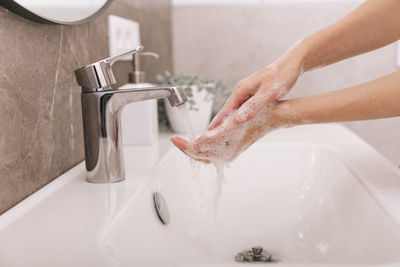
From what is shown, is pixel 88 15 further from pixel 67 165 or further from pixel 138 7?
pixel 138 7

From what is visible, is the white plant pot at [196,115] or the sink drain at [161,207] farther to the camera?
the white plant pot at [196,115]

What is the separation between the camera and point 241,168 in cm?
92

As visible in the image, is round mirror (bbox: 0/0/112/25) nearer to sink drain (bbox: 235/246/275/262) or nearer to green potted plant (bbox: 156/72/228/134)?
green potted plant (bbox: 156/72/228/134)

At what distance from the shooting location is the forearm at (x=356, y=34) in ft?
2.05

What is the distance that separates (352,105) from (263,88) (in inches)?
4.8

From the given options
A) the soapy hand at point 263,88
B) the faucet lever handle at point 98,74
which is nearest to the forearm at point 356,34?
the soapy hand at point 263,88

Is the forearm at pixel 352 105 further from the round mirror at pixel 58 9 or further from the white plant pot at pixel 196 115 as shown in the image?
the white plant pot at pixel 196 115

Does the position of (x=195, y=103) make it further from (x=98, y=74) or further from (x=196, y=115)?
(x=98, y=74)

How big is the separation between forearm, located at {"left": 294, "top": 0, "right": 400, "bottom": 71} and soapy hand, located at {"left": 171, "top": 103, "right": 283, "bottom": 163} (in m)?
0.11

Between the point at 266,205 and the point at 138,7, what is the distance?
695mm

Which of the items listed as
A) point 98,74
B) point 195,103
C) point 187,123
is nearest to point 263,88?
point 187,123

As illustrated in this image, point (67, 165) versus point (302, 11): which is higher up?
A: point (302, 11)

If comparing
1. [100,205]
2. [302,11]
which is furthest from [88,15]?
[302,11]

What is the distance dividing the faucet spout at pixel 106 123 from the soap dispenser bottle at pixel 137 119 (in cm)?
26
